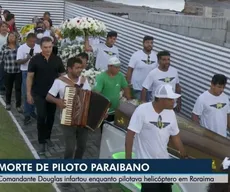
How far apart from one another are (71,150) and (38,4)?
44.1 ft

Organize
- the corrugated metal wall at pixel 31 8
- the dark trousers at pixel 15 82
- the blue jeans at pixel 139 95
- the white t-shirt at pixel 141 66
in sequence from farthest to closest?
the corrugated metal wall at pixel 31 8
the dark trousers at pixel 15 82
the white t-shirt at pixel 141 66
the blue jeans at pixel 139 95

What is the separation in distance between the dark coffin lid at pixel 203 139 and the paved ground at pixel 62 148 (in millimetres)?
1057

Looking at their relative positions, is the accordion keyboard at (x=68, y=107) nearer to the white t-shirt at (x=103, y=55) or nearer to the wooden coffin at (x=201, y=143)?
the wooden coffin at (x=201, y=143)

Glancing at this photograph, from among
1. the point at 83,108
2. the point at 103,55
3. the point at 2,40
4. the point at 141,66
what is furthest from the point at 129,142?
the point at 2,40

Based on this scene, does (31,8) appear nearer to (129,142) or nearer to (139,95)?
(139,95)

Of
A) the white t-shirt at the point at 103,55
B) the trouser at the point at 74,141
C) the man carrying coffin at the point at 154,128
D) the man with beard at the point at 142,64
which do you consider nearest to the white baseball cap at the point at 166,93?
the man carrying coffin at the point at 154,128

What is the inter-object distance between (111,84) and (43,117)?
1260mm

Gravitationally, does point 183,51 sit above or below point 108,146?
above

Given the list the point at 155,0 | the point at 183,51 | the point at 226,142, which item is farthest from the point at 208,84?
the point at 155,0

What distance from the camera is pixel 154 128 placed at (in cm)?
470

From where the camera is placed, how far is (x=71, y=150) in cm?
633

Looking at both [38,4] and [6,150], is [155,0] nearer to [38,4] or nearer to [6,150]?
[38,4]

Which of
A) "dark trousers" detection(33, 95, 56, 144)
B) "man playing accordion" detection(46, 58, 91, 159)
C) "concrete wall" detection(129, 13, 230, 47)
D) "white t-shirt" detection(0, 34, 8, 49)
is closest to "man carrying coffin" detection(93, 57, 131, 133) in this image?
"man playing accordion" detection(46, 58, 91, 159)

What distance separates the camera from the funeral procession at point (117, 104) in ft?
15.8
